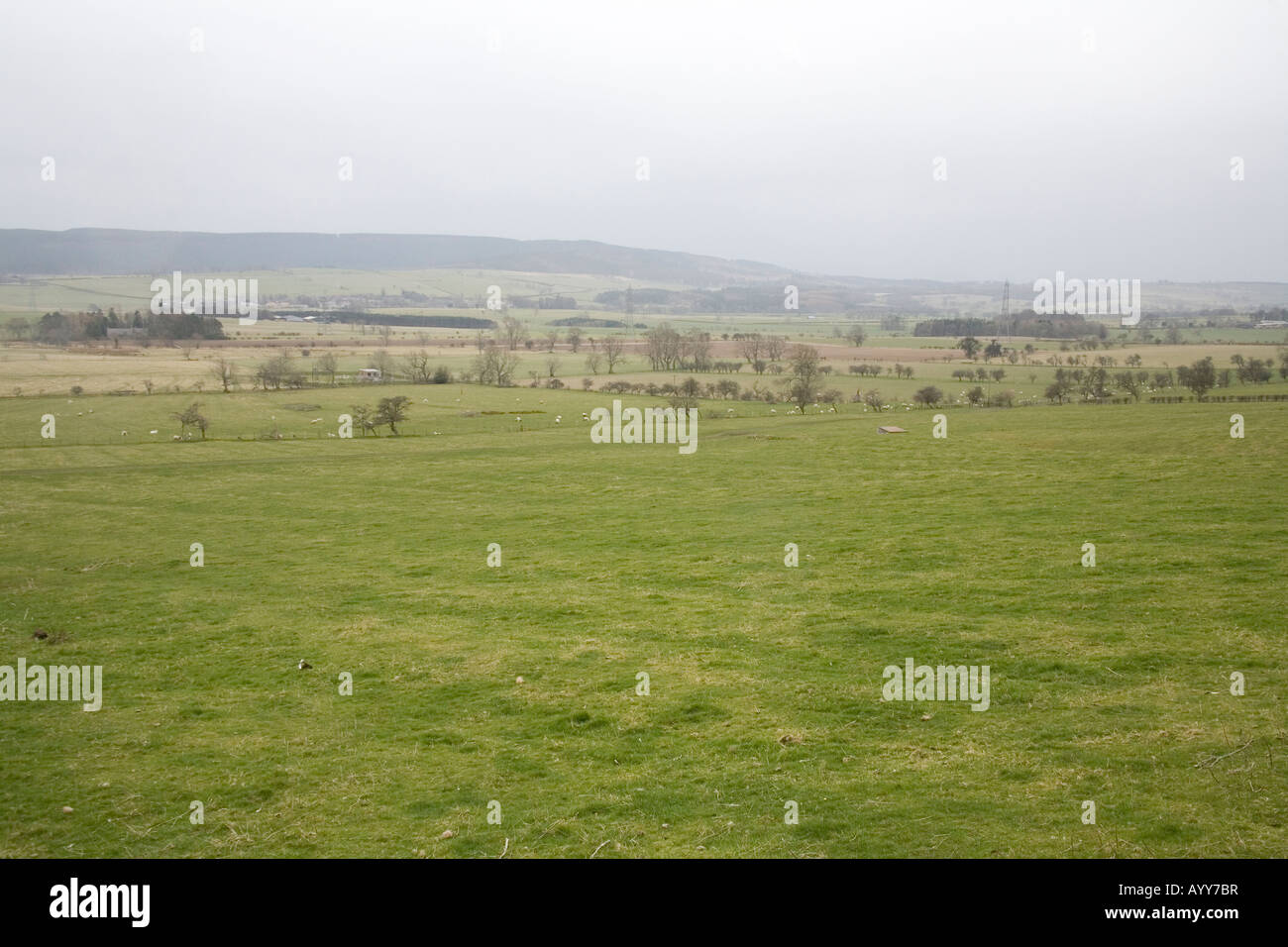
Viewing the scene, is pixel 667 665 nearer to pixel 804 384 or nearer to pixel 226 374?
pixel 804 384

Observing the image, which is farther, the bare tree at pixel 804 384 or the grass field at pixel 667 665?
the bare tree at pixel 804 384

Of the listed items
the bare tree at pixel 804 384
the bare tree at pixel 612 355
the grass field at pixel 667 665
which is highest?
the bare tree at pixel 612 355

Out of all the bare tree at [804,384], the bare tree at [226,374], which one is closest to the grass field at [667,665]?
the bare tree at [804,384]

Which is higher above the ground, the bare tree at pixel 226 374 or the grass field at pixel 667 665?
the bare tree at pixel 226 374

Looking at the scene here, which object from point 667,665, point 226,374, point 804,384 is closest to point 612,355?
point 804,384

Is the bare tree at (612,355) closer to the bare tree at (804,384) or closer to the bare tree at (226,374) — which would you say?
the bare tree at (804,384)

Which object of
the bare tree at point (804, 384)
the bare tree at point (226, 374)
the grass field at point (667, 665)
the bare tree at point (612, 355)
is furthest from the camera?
the bare tree at point (612, 355)

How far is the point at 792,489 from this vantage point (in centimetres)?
3659

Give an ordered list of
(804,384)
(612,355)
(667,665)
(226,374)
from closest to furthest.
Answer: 1. (667,665)
2. (804,384)
3. (226,374)
4. (612,355)

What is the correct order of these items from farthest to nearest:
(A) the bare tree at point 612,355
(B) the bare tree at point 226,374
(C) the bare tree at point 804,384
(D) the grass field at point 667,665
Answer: (A) the bare tree at point 612,355 → (B) the bare tree at point 226,374 → (C) the bare tree at point 804,384 → (D) the grass field at point 667,665

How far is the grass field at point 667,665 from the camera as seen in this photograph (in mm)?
10234

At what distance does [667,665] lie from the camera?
1625 cm

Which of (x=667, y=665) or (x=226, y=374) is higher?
(x=226, y=374)

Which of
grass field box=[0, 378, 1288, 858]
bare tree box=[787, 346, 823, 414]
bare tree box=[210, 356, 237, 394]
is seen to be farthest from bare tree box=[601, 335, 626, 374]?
grass field box=[0, 378, 1288, 858]
